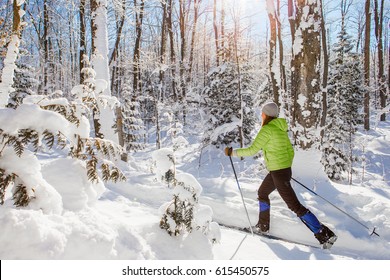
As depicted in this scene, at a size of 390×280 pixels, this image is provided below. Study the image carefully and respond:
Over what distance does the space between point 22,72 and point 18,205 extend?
63.1ft

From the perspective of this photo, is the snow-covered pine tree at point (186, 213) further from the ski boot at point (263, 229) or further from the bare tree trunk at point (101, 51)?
the bare tree trunk at point (101, 51)

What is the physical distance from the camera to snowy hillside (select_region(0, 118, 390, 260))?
7.46 ft

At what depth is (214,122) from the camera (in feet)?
48.3

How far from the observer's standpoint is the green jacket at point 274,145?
4547 millimetres

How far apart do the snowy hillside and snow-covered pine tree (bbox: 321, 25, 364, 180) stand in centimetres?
573

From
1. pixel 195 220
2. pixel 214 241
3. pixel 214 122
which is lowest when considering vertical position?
pixel 214 241

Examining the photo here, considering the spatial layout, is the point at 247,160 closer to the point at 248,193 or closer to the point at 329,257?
the point at 248,193

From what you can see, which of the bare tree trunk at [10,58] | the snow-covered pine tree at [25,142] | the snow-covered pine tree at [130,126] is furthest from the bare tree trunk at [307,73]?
the snow-covered pine tree at [130,126]

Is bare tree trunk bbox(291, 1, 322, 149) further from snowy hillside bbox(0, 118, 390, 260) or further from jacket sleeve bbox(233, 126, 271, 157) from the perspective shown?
jacket sleeve bbox(233, 126, 271, 157)

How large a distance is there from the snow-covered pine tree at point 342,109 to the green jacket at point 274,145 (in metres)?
8.00

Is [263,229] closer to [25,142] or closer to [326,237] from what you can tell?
[326,237]

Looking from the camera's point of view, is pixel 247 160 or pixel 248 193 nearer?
pixel 248 193

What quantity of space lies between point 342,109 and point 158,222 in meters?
17.3
